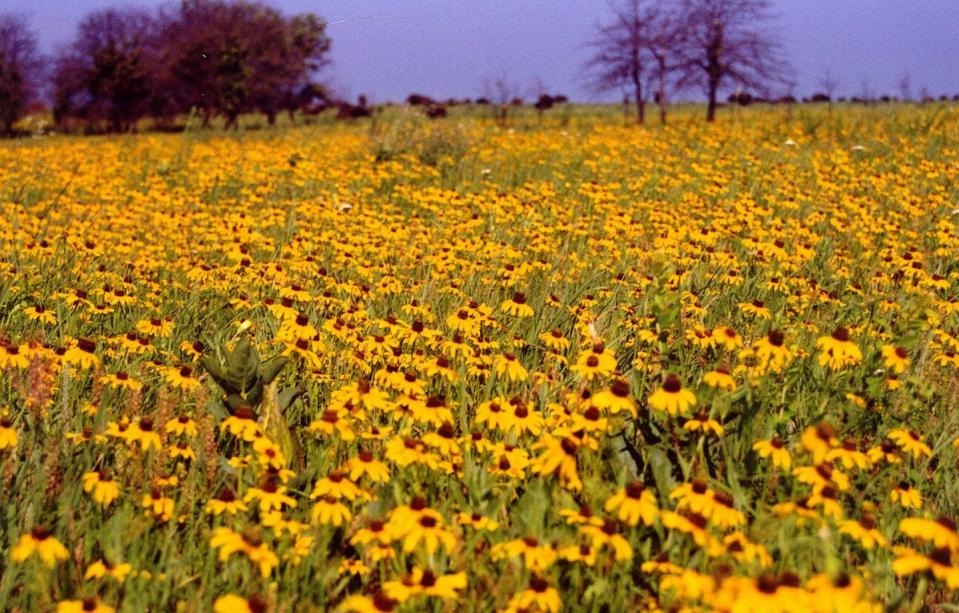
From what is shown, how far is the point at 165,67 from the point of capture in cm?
3341

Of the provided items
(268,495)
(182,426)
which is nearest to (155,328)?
(182,426)

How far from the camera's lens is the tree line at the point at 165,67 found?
1283 inches

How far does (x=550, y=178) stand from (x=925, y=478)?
7625mm

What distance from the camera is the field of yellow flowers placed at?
7.91 feet

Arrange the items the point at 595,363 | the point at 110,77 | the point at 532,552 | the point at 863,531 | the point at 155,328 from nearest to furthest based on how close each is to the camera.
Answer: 1. the point at 532,552
2. the point at 863,531
3. the point at 595,363
4. the point at 155,328
5. the point at 110,77

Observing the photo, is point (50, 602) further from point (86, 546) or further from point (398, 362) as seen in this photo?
point (398, 362)

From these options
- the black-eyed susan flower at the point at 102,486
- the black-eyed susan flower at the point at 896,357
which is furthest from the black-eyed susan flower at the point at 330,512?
the black-eyed susan flower at the point at 896,357

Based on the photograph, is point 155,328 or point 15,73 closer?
point 155,328

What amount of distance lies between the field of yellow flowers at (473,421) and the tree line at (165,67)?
25517 millimetres

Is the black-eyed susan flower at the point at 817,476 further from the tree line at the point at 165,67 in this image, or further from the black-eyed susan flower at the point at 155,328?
the tree line at the point at 165,67

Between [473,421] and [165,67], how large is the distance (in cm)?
3357

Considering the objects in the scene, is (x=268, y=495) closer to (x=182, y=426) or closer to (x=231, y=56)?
(x=182, y=426)

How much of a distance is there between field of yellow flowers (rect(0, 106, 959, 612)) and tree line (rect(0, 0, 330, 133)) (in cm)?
2552

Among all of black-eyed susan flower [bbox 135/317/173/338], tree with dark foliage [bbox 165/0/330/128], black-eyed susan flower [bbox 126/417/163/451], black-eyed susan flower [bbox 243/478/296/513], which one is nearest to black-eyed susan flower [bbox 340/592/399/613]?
black-eyed susan flower [bbox 243/478/296/513]
